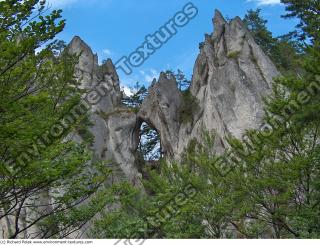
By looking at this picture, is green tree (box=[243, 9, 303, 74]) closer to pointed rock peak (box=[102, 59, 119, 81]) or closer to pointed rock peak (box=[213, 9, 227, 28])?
pointed rock peak (box=[213, 9, 227, 28])

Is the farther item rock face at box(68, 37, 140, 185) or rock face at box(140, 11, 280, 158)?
rock face at box(68, 37, 140, 185)

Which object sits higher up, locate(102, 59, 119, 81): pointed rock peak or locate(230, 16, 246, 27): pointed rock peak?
locate(102, 59, 119, 81): pointed rock peak

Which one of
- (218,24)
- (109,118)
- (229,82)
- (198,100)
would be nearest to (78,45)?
(109,118)

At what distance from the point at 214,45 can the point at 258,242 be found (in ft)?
110

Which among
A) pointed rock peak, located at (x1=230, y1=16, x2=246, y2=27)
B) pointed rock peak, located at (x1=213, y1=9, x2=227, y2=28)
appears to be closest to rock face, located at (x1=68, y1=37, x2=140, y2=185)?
pointed rock peak, located at (x1=213, y1=9, x2=227, y2=28)

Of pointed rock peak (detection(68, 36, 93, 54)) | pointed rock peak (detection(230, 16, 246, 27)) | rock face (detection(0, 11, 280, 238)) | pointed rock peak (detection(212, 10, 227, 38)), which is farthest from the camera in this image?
pointed rock peak (detection(68, 36, 93, 54))

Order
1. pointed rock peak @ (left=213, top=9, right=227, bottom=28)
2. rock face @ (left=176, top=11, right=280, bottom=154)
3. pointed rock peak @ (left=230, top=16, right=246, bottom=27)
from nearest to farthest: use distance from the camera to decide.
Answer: rock face @ (left=176, top=11, right=280, bottom=154), pointed rock peak @ (left=230, top=16, right=246, bottom=27), pointed rock peak @ (left=213, top=9, right=227, bottom=28)

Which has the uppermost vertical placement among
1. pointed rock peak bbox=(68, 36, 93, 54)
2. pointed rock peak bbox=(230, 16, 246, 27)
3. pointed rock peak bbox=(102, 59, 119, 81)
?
pointed rock peak bbox=(68, 36, 93, 54)

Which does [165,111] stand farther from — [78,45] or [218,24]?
[78,45]

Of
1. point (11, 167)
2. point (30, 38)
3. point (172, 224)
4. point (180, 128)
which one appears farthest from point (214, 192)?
point (180, 128)

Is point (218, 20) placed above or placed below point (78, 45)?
below

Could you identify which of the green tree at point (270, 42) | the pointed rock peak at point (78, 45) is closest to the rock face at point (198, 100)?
the pointed rock peak at point (78, 45)

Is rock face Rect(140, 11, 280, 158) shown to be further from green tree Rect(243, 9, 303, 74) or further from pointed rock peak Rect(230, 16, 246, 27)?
green tree Rect(243, 9, 303, 74)

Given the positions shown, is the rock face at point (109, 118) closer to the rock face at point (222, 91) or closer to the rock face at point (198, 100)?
the rock face at point (198, 100)
